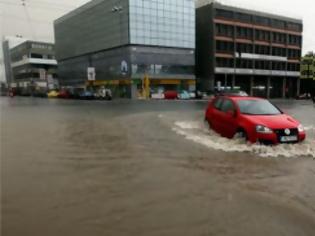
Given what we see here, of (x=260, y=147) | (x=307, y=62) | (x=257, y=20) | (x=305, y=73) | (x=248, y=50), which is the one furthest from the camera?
(x=305, y=73)

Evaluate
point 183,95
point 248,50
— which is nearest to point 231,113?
point 183,95

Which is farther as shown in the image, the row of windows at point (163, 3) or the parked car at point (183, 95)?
the row of windows at point (163, 3)

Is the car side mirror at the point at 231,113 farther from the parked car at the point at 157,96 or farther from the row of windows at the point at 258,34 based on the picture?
the row of windows at the point at 258,34

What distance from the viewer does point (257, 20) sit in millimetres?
76000

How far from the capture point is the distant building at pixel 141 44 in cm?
6400

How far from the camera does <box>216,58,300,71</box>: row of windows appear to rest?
235ft

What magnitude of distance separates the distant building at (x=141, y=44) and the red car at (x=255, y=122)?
51.6 meters

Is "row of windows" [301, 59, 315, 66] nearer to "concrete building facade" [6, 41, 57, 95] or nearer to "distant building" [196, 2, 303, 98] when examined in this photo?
"distant building" [196, 2, 303, 98]

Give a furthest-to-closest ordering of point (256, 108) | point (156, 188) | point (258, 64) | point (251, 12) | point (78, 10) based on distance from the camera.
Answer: point (78, 10) < point (258, 64) < point (251, 12) < point (256, 108) < point (156, 188)

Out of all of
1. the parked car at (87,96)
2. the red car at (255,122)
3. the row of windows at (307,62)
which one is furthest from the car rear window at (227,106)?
the row of windows at (307,62)

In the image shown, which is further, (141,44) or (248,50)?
(248,50)

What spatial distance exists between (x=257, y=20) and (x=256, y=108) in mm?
70300

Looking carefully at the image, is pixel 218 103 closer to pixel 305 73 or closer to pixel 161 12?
pixel 161 12

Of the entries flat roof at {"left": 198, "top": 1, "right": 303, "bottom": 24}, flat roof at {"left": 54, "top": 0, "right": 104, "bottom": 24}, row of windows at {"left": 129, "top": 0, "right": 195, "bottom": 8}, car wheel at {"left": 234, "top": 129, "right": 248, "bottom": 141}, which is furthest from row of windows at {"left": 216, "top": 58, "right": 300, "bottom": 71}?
car wheel at {"left": 234, "top": 129, "right": 248, "bottom": 141}
